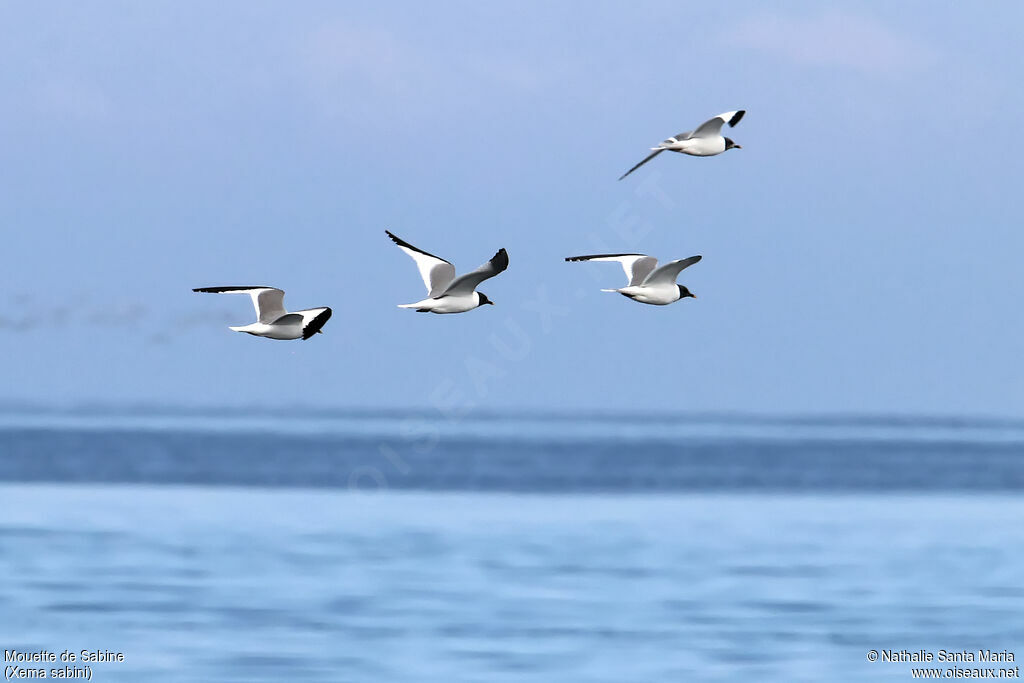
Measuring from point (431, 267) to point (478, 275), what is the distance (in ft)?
6.30

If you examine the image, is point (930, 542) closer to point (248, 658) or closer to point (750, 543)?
point (750, 543)

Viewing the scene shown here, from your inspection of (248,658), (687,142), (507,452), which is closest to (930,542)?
(687,142)

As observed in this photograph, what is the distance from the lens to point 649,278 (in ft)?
79.6

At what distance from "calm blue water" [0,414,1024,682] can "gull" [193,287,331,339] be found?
427 cm

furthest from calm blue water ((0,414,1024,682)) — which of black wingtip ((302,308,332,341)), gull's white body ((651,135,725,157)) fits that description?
gull's white body ((651,135,725,157))

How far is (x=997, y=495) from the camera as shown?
52.6m

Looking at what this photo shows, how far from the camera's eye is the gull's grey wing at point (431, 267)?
23.1 meters

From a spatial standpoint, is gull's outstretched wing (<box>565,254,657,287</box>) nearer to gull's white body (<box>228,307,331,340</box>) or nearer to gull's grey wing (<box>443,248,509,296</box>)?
gull's grey wing (<box>443,248,509,296</box>)

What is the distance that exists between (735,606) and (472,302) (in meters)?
6.77

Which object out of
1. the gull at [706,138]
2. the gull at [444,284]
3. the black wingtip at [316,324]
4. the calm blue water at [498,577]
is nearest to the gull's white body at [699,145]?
the gull at [706,138]

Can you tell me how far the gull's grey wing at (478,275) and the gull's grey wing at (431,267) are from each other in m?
0.54

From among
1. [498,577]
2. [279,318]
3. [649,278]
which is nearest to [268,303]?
[279,318]

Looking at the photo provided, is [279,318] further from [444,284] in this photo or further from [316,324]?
[444,284]

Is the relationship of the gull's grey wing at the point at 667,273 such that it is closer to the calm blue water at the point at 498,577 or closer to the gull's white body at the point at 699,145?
the gull's white body at the point at 699,145
